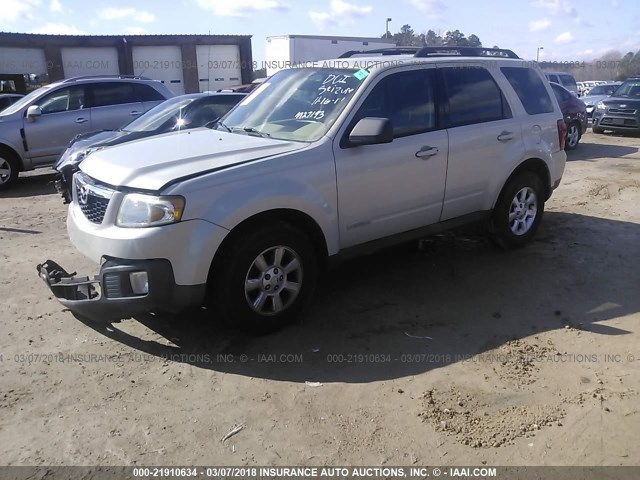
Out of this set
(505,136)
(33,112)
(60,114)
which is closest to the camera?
(505,136)

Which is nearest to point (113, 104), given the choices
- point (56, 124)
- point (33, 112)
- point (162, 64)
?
point (56, 124)

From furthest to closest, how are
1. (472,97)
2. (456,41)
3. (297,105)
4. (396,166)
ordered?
1. (456,41)
2. (472,97)
3. (297,105)
4. (396,166)

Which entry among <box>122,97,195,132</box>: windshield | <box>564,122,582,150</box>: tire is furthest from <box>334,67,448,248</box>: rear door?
<box>564,122,582,150</box>: tire

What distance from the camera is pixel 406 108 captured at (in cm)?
466

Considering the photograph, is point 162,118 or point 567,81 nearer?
point 162,118

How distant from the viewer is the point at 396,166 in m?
4.49

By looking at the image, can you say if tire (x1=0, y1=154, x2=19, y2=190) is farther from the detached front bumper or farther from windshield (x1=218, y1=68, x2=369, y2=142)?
the detached front bumper

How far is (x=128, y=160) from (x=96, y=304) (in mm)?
1045

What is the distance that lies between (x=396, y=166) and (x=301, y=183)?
0.95 meters

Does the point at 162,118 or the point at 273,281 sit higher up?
the point at 162,118

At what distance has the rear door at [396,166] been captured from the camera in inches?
168

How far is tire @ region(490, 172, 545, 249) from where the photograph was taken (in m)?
5.53

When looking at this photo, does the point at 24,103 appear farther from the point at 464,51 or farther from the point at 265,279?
the point at 265,279

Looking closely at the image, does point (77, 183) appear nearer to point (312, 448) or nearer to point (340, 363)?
point (340, 363)
